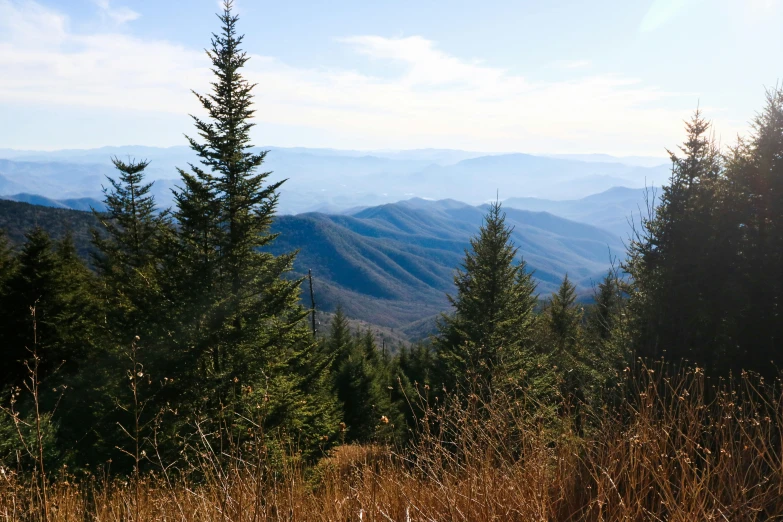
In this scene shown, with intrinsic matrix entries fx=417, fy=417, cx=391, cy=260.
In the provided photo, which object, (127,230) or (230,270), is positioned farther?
(127,230)

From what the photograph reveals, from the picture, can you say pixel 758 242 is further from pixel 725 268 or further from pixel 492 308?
pixel 492 308

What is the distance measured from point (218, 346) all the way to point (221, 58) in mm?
8338

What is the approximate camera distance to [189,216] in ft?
38.6

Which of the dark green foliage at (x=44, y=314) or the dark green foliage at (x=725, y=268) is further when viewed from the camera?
the dark green foliage at (x=44, y=314)

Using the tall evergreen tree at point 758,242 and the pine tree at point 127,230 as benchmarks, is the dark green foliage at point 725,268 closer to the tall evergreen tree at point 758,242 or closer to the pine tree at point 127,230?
the tall evergreen tree at point 758,242

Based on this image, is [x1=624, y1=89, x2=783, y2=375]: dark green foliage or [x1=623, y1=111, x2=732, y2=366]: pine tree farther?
[x1=623, y1=111, x2=732, y2=366]: pine tree

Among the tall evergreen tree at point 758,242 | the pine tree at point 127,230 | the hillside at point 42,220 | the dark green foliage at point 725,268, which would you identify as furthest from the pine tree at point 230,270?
the hillside at point 42,220

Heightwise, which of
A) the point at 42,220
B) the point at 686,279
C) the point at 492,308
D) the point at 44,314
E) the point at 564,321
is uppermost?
the point at 42,220

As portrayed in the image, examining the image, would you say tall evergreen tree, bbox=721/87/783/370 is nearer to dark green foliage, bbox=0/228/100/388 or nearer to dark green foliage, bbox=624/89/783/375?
dark green foliage, bbox=624/89/783/375

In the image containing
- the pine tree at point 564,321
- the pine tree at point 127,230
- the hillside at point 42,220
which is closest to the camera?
the pine tree at point 127,230

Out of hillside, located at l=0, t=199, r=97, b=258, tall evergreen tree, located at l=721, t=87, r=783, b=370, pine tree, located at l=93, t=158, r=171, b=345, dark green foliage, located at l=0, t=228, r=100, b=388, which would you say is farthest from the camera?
hillside, located at l=0, t=199, r=97, b=258

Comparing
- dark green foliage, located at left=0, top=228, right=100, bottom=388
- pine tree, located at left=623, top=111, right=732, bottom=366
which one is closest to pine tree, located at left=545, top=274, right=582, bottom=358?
pine tree, located at left=623, top=111, right=732, bottom=366

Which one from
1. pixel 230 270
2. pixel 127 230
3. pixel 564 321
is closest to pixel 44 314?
pixel 127 230

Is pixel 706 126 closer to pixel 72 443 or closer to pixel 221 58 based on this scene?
pixel 221 58
